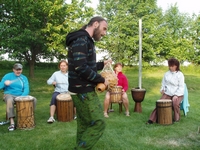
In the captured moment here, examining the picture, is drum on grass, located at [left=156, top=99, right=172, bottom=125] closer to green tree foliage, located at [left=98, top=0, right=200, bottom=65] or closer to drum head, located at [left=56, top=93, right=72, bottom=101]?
drum head, located at [left=56, top=93, right=72, bottom=101]

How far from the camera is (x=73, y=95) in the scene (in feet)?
9.25

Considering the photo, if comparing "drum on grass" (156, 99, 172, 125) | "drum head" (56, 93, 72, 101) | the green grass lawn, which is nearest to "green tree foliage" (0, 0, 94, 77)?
"drum head" (56, 93, 72, 101)

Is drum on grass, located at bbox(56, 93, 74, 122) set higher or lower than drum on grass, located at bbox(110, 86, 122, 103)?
lower

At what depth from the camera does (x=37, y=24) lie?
1420 centimetres

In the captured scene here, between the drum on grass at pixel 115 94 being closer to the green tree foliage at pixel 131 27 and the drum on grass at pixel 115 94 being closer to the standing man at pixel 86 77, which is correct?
the standing man at pixel 86 77

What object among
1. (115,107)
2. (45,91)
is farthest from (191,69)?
(115,107)

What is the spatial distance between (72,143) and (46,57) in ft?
44.8

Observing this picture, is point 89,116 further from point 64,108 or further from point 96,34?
point 64,108

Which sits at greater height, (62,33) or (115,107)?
(62,33)

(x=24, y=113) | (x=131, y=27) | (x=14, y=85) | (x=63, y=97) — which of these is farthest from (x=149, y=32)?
(x=24, y=113)

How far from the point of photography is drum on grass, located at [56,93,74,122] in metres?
5.82

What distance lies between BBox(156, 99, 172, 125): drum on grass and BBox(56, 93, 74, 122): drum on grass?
207cm

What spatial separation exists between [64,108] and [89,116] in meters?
3.17

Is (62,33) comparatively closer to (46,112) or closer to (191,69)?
(46,112)
